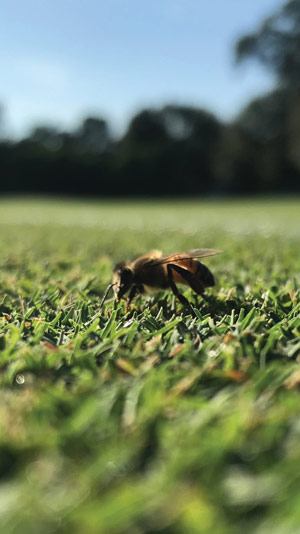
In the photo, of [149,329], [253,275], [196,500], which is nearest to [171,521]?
[196,500]

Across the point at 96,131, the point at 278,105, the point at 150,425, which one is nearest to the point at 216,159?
the point at 278,105

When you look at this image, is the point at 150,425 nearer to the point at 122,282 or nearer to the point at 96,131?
the point at 122,282

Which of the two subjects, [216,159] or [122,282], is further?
[216,159]

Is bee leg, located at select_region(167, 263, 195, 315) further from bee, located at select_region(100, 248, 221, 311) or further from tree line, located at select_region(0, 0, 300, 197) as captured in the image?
tree line, located at select_region(0, 0, 300, 197)

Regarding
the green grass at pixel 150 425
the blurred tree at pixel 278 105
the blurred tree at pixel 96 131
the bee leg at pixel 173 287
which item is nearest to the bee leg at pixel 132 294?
the bee leg at pixel 173 287

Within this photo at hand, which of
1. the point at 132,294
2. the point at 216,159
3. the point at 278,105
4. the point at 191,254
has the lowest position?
the point at 132,294

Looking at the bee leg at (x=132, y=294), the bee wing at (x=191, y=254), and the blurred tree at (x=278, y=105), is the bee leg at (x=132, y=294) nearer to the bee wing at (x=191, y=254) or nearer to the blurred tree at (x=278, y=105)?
the bee wing at (x=191, y=254)
